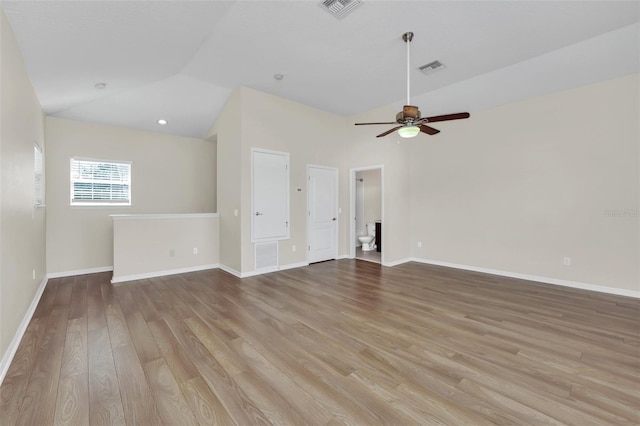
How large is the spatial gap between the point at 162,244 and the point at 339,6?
4.51 meters

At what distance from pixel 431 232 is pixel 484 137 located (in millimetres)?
2057

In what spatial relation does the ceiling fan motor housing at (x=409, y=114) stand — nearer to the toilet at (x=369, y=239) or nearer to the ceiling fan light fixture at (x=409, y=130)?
the ceiling fan light fixture at (x=409, y=130)

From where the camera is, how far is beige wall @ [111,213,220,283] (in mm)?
4590

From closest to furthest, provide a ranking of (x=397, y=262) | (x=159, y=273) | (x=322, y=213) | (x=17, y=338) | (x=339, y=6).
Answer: (x=17, y=338) < (x=339, y=6) < (x=159, y=273) < (x=397, y=262) < (x=322, y=213)

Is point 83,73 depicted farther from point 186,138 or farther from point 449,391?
point 449,391

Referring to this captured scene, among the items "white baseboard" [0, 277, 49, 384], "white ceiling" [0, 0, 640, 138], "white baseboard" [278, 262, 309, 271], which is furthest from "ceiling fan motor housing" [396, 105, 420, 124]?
"white baseboard" [0, 277, 49, 384]

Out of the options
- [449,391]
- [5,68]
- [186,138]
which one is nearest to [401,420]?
[449,391]

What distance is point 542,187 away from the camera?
→ 453 cm

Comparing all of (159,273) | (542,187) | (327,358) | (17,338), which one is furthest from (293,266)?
(542,187)

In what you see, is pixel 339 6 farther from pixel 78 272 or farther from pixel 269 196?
pixel 78 272

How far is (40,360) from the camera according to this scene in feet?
7.39

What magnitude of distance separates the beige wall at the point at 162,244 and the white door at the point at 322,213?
191 cm

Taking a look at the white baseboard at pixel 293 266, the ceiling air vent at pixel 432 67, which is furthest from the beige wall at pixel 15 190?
the ceiling air vent at pixel 432 67

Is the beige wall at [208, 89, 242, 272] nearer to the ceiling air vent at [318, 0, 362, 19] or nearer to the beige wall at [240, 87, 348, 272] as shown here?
the beige wall at [240, 87, 348, 272]
